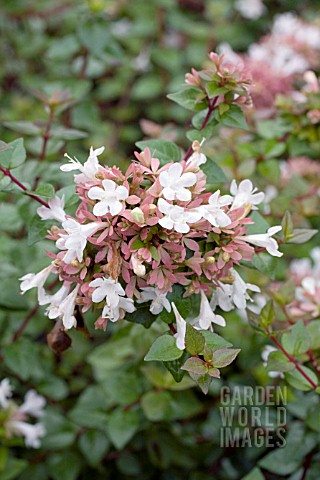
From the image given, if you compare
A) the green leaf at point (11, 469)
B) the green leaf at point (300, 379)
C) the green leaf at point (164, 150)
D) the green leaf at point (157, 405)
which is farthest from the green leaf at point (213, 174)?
the green leaf at point (11, 469)

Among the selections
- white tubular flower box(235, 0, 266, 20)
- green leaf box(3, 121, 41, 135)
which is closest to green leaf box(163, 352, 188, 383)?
green leaf box(3, 121, 41, 135)

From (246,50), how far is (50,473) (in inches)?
77.6

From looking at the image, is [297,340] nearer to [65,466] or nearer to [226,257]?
[226,257]

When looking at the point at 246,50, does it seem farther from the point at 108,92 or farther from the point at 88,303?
the point at 88,303

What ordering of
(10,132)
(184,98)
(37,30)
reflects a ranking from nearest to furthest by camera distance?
(184,98) < (10,132) < (37,30)

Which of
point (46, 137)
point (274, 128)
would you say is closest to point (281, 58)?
point (274, 128)

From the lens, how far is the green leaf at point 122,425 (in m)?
1.28

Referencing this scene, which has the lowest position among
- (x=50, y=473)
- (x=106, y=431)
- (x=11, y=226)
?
(x=50, y=473)

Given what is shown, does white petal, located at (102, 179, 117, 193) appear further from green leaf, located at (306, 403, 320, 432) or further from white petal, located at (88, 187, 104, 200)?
green leaf, located at (306, 403, 320, 432)

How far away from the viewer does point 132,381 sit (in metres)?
1.35

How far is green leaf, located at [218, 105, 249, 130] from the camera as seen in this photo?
104 centimetres

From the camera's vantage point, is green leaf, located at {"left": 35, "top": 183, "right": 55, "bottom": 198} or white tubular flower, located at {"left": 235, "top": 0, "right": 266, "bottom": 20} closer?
green leaf, located at {"left": 35, "top": 183, "right": 55, "bottom": 198}

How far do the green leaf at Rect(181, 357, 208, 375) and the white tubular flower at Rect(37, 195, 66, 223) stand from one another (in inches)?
11.7

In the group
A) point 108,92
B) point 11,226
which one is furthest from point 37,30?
point 11,226
